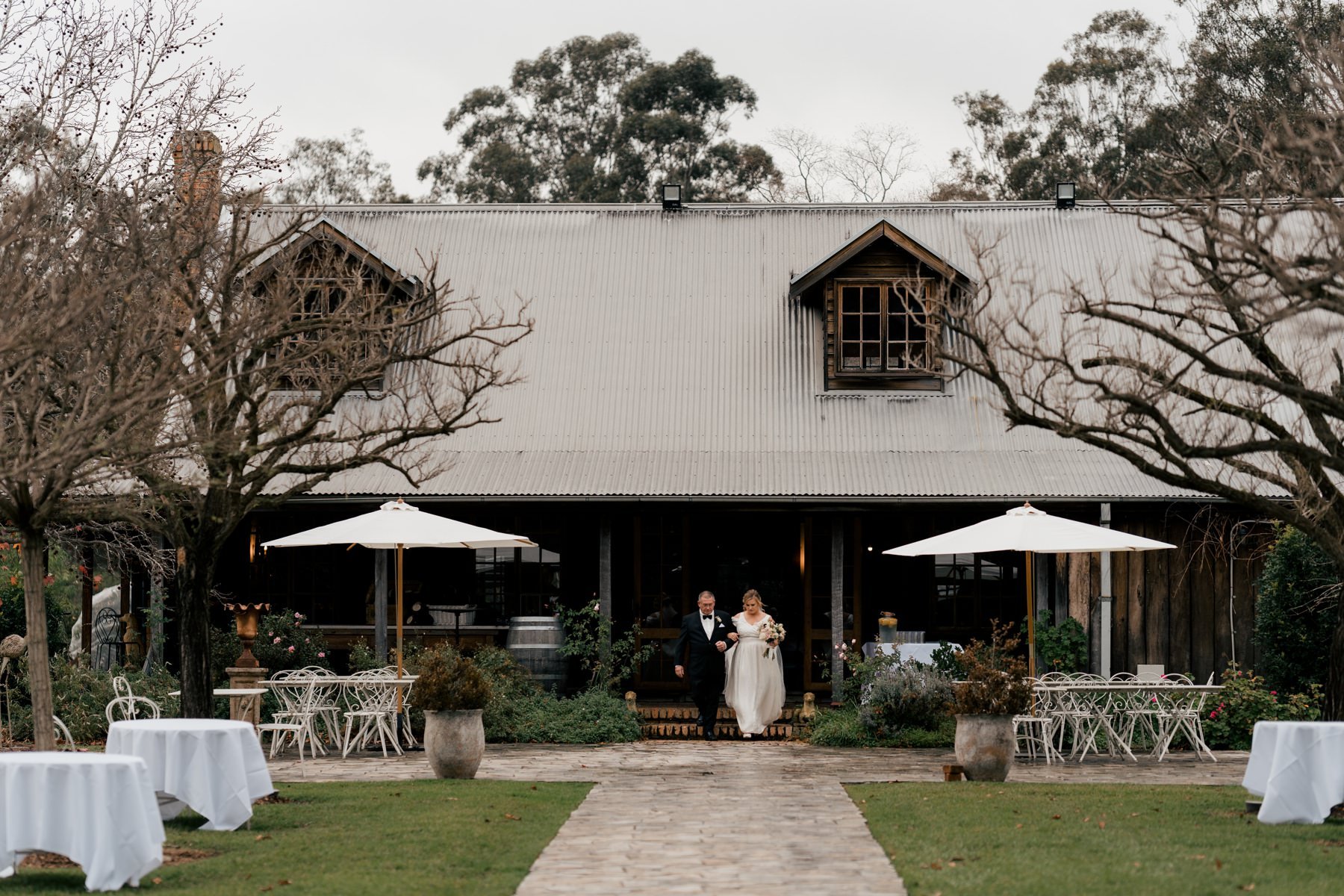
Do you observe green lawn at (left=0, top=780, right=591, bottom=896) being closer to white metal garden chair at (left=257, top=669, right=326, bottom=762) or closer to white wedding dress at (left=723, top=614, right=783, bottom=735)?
white metal garden chair at (left=257, top=669, right=326, bottom=762)

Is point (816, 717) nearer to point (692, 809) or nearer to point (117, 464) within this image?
point (692, 809)

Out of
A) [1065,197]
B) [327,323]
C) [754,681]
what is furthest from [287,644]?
[1065,197]

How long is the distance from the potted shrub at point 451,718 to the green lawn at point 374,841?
270 millimetres

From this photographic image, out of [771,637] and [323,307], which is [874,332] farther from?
[323,307]

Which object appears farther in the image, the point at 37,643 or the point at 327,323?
the point at 327,323

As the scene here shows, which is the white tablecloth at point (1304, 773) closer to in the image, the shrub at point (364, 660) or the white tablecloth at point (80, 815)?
the white tablecloth at point (80, 815)

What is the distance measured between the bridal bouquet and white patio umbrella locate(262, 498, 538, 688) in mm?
2893

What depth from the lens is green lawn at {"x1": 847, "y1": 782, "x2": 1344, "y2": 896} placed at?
330 inches

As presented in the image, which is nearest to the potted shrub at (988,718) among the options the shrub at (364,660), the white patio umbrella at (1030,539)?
the white patio umbrella at (1030,539)

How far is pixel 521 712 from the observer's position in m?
16.8

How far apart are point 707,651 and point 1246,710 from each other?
5.50m

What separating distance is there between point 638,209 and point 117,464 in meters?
13.4

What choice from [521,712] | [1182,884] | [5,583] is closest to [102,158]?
[5,583]

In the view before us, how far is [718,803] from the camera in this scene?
1181 centimetres
